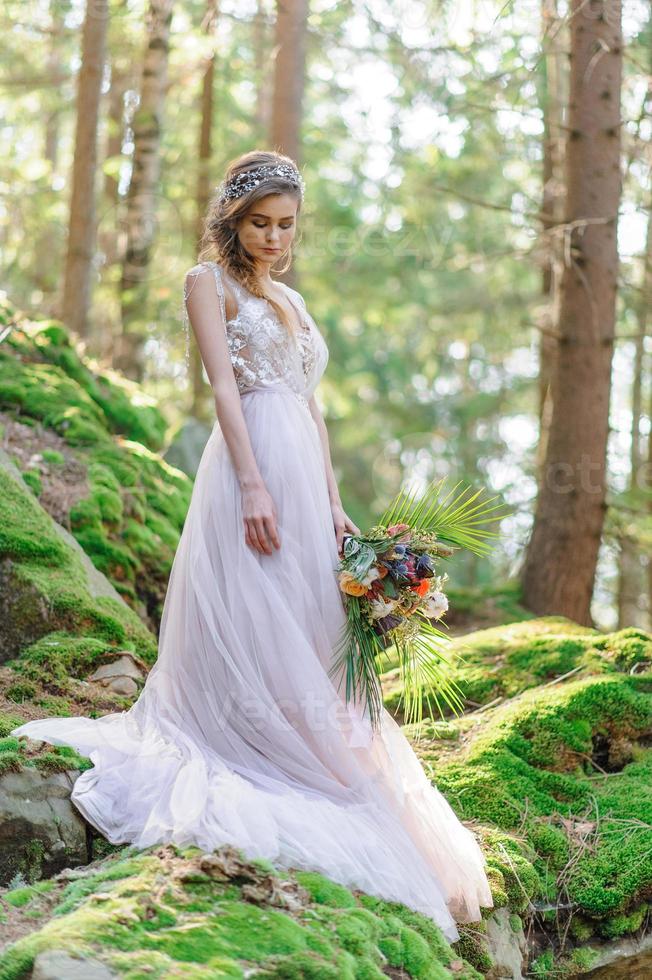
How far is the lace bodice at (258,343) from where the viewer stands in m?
4.29

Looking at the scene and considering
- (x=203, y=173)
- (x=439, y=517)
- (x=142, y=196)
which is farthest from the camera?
(x=203, y=173)

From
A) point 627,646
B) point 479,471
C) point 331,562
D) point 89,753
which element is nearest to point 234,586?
point 331,562

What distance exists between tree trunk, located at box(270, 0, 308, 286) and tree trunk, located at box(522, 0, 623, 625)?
3019 mm

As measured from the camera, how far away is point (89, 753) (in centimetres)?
394

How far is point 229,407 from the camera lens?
418 centimetres

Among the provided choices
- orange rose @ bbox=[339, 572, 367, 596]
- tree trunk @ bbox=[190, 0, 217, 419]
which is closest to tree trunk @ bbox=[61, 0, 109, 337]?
tree trunk @ bbox=[190, 0, 217, 419]

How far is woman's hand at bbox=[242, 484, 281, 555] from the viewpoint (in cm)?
411

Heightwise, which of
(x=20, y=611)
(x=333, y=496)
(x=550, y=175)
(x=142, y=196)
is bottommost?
(x=20, y=611)

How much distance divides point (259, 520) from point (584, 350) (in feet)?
16.3

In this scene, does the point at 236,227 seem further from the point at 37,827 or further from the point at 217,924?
the point at 217,924

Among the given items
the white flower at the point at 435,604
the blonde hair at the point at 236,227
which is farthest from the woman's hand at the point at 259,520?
the blonde hair at the point at 236,227

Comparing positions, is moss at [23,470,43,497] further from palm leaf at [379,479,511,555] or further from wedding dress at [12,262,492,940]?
palm leaf at [379,479,511,555]

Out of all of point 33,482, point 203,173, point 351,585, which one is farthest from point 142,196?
→ point 351,585

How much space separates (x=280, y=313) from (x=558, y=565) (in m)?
4.67
